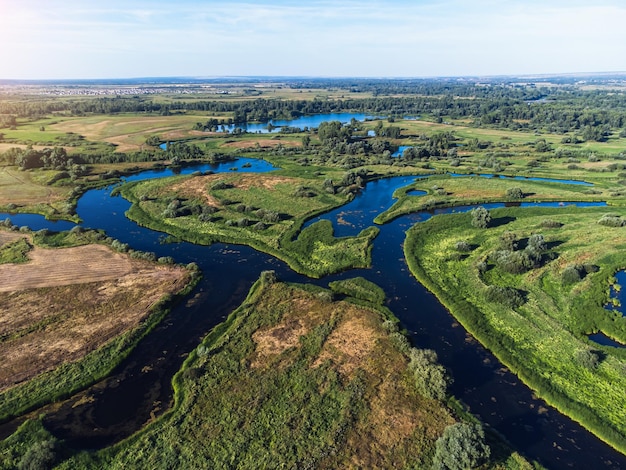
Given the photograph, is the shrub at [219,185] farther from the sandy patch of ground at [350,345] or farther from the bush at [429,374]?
the bush at [429,374]

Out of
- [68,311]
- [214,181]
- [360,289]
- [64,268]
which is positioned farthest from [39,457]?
[214,181]

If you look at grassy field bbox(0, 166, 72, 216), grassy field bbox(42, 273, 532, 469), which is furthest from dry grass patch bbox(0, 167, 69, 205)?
grassy field bbox(42, 273, 532, 469)

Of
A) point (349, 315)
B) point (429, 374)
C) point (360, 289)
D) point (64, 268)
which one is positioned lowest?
point (349, 315)

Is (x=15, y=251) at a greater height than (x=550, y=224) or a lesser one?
lesser

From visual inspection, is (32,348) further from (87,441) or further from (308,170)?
(308,170)

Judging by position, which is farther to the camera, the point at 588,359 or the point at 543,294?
the point at 543,294

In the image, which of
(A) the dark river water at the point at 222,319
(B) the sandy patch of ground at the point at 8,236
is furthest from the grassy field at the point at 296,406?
(B) the sandy patch of ground at the point at 8,236

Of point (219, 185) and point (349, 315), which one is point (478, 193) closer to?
point (349, 315)

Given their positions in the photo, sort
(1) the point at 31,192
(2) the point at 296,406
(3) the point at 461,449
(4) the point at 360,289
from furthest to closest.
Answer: (1) the point at 31,192
(4) the point at 360,289
(2) the point at 296,406
(3) the point at 461,449
